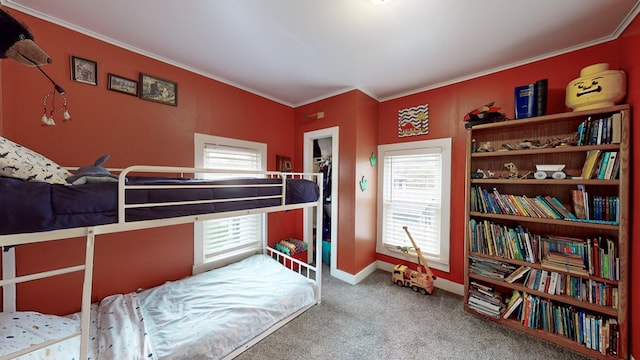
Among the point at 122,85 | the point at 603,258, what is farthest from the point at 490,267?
the point at 122,85

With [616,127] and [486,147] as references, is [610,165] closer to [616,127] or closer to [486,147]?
Result: [616,127]

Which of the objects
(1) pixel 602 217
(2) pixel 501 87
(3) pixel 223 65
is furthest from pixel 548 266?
(3) pixel 223 65

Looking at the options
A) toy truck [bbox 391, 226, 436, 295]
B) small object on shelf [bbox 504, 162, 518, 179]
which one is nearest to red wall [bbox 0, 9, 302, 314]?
toy truck [bbox 391, 226, 436, 295]

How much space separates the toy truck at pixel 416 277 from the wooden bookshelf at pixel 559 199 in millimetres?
383

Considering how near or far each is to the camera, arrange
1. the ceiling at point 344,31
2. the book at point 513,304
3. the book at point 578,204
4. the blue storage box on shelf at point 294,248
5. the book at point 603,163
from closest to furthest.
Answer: the ceiling at point 344,31, the book at point 603,163, the book at point 578,204, the book at point 513,304, the blue storage box on shelf at point 294,248

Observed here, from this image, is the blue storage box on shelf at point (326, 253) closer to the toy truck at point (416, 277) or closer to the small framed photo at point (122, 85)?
the toy truck at point (416, 277)

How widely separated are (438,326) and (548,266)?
3.42 ft

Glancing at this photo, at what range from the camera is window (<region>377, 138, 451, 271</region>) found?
2.56 meters

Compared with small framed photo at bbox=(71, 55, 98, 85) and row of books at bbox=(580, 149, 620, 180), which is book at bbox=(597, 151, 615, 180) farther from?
small framed photo at bbox=(71, 55, 98, 85)

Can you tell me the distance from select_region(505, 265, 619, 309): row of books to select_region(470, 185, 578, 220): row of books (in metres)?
0.48

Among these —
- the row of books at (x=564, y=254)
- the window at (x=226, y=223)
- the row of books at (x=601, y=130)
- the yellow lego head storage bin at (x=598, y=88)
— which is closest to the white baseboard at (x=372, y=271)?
the row of books at (x=564, y=254)

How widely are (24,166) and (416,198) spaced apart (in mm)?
3126

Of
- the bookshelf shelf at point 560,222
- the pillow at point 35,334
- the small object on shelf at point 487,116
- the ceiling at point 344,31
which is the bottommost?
the pillow at point 35,334

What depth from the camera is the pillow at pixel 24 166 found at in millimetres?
859
